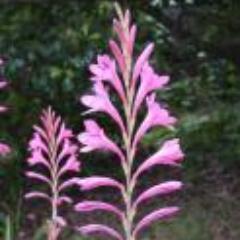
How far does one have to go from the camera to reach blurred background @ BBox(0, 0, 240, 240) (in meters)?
8.17

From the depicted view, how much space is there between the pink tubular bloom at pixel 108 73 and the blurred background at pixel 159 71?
16.7ft

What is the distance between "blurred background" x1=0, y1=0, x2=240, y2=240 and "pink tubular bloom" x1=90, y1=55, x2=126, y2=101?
16.7 ft

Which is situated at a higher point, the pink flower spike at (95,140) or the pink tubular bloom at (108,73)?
the pink tubular bloom at (108,73)

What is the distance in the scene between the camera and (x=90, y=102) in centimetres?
258

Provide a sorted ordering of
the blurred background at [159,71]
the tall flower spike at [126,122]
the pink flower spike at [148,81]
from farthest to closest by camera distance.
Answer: the blurred background at [159,71] → the pink flower spike at [148,81] → the tall flower spike at [126,122]

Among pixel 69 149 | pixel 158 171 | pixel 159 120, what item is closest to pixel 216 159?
pixel 158 171

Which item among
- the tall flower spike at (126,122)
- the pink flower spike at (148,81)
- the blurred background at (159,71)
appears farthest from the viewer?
the blurred background at (159,71)

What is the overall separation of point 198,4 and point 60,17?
1.07 meters

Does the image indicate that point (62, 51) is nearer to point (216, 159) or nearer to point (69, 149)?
point (216, 159)

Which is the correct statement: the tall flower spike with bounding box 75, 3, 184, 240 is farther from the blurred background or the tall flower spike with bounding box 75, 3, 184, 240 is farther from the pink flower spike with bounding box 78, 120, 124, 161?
the blurred background

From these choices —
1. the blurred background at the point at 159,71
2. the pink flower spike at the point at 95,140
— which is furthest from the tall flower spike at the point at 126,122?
the blurred background at the point at 159,71

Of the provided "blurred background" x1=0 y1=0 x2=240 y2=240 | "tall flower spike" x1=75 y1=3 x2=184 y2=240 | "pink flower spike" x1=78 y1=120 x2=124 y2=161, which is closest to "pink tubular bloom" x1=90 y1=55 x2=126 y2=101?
"tall flower spike" x1=75 y1=3 x2=184 y2=240

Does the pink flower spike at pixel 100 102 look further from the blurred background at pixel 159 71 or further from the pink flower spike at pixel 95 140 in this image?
the blurred background at pixel 159 71

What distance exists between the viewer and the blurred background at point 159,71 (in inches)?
322
